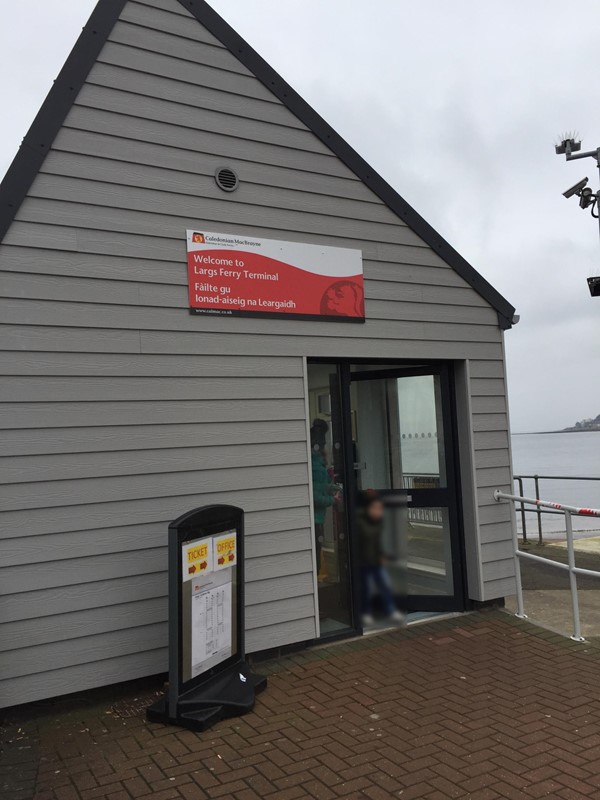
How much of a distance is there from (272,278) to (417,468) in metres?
2.22

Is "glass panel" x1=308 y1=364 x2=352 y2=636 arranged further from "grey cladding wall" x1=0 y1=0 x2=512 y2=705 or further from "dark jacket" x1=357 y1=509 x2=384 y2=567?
"grey cladding wall" x1=0 y1=0 x2=512 y2=705

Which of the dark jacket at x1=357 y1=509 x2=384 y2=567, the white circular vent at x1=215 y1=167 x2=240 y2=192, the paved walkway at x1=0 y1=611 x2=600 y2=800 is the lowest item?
the paved walkway at x1=0 y1=611 x2=600 y2=800

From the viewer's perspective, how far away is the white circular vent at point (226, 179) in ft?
16.0

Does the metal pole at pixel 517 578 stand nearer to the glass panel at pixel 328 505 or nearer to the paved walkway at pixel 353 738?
the paved walkway at pixel 353 738

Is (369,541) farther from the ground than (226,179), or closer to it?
closer to it

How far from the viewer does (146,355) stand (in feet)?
14.7

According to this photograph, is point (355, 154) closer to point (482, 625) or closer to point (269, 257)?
point (269, 257)

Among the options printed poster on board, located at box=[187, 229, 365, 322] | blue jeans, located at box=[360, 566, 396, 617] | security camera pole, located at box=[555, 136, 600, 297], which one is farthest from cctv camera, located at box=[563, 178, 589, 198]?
blue jeans, located at box=[360, 566, 396, 617]

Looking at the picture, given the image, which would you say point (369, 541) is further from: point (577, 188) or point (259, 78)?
point (577, 188)

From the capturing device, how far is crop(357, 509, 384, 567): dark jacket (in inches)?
Answer: 211

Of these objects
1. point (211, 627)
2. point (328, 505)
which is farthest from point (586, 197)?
point (211, 627)

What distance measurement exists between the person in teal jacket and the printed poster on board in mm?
937

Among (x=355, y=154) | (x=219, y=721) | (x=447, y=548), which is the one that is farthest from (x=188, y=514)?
(x=355, y=154)

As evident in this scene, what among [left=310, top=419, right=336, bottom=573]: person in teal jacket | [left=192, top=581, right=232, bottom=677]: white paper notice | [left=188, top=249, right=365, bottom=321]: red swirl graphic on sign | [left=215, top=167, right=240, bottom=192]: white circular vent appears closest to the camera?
[left=192, top=581, right=232, bottom=677]: white paper notice
